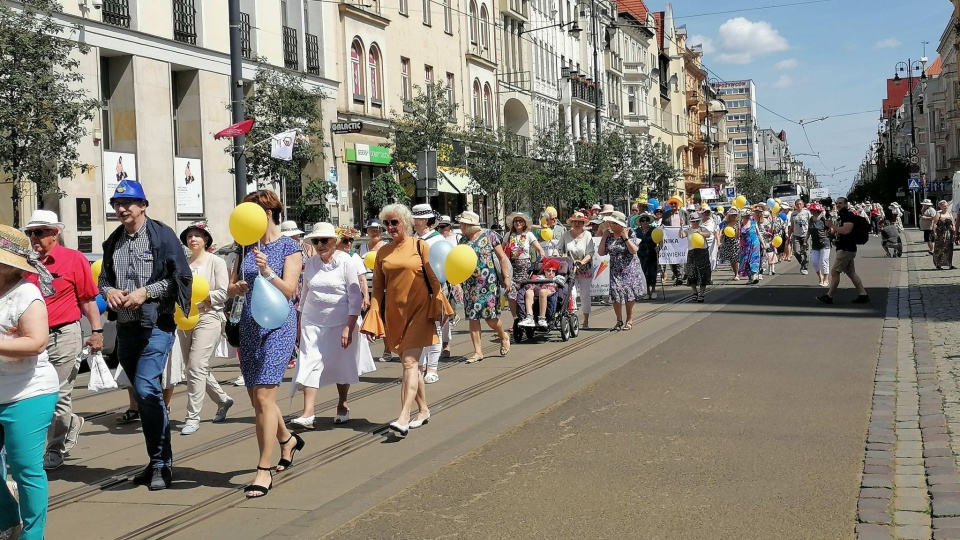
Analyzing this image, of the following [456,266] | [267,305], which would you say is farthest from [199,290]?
[267,305]

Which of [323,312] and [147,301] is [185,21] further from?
[147,301]

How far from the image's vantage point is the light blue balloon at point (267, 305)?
7.17 m

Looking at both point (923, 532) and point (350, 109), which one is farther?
point (350, 109)

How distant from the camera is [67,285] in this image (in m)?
8.35

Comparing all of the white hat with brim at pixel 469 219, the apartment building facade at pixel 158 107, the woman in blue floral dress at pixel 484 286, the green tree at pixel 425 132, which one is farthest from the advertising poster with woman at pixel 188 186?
the white hat with brim at pixel 469 219

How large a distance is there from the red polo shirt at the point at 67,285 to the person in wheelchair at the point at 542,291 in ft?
26.2

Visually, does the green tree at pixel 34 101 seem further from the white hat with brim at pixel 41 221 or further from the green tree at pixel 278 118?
the white hat with brim at pixel 41 221

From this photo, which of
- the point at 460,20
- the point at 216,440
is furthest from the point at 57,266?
the point at 460,20

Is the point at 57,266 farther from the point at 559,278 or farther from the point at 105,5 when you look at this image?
the point at 105,5

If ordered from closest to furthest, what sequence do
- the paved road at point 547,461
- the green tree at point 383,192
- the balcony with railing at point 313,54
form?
the paved road at point 547,461 < the green tree at point 383,192 < the balcony with railing at point 313,54

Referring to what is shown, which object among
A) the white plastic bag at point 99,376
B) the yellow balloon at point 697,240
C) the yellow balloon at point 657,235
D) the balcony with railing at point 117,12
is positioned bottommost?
the white plastic bag at point 99,376

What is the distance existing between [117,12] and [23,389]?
2234 cm

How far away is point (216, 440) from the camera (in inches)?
364

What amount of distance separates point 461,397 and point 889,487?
4954 mm
